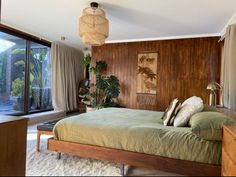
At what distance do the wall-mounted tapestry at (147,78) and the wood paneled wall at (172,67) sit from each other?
99 millimetres

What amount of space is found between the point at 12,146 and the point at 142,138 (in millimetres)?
1267

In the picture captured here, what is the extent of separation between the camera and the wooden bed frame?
1.96 metres

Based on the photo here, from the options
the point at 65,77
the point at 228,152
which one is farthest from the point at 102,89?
the point at 228,152

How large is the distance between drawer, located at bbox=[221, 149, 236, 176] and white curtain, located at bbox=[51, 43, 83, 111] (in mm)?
4965

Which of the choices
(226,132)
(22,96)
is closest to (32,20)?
(22,96)

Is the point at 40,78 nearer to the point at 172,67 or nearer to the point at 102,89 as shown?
the point at 102,89

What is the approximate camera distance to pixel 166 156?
209 centimetres

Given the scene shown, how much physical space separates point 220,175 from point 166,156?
0.50 meters

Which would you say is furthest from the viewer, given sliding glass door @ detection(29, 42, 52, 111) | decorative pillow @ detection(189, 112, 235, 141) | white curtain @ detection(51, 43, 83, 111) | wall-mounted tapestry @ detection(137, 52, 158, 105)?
white curtain @ detection(51, 43, 83, 111)

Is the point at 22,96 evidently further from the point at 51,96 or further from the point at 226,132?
the point at 226,132

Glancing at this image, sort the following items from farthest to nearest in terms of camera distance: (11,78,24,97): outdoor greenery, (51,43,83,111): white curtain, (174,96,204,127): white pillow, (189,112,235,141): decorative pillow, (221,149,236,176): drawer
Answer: (51,43,83,111): white curtain
(11,78,24,97): outdoor greenery
(174,96,204,127): white pillow
(189,112,235,141): decorative pillow
(221,149,236,176): drawer

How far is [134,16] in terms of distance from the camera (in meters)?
3.60

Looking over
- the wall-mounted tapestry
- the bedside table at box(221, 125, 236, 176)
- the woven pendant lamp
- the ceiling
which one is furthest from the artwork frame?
the bedside table at box(221, 125, 236, 176)

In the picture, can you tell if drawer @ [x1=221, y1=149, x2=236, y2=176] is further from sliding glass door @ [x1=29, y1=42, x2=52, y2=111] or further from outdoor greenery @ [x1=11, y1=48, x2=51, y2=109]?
sliding glass door @ [x1=29, y1=42, x2=52, y2=111]
